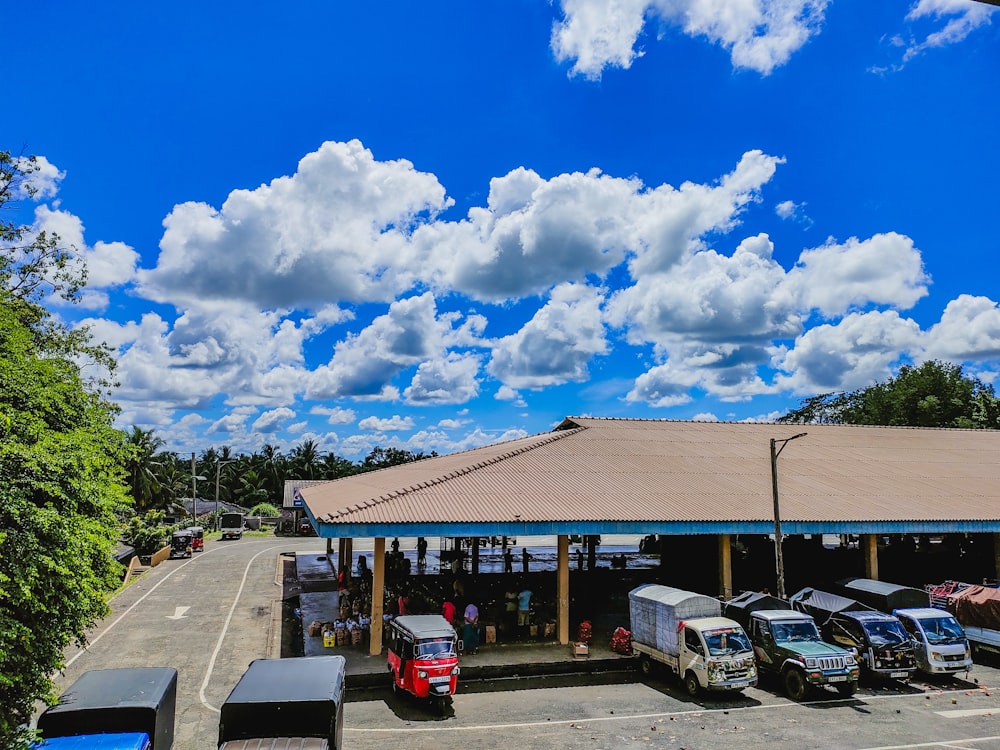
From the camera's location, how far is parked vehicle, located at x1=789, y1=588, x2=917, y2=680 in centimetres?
2088

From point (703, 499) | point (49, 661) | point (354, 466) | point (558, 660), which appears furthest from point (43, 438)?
point (354, 466)

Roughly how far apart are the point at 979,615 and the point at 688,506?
10.4 metres

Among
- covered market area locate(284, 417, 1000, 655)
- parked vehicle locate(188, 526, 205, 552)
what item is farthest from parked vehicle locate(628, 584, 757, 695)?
parked vehicle locate(188, 526, 205, 552)

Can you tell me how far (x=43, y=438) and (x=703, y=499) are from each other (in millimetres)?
23503

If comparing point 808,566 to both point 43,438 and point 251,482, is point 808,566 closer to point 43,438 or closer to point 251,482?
point 43,438

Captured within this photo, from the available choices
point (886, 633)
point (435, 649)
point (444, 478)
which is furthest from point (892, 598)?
point (444, 478)

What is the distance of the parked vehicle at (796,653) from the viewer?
772 inches

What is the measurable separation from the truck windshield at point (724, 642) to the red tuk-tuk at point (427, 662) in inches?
280

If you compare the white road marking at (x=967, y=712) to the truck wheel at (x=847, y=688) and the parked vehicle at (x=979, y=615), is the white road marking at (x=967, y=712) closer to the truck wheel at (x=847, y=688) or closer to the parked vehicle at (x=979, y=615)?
the truck wheel at (x=847, y=688)

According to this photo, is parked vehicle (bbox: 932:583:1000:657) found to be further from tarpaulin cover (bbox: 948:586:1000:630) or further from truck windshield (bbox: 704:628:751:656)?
truck windshield (bbox: 704:628:751:656)

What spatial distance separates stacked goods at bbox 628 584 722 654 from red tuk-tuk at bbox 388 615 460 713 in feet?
22.1

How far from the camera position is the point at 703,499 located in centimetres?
2861

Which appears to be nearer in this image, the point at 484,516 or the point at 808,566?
the point at 484,516

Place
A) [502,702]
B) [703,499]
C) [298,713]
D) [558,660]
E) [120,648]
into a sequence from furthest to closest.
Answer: [703,499] < [120,648] < [558,660] < [502,702] < [298,713]
